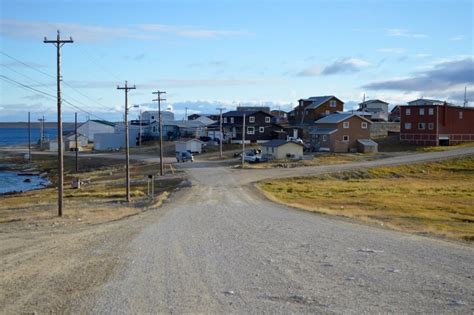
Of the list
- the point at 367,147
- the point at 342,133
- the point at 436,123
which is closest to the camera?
the point at 367,147

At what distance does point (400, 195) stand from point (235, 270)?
3775 centimetres

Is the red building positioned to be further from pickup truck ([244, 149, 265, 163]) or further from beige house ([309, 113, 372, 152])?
pickup truck ([244, 149, 265, 163])

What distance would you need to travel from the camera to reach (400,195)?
4853 centimetres

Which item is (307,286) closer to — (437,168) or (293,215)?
(293,215)

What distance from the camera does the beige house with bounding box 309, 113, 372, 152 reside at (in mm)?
86688

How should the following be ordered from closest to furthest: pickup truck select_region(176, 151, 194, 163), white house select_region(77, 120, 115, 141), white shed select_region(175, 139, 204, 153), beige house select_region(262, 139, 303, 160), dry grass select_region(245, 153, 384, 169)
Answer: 1. dry grass select_region(245, 153, 384, 169)
2. beige house select_region(262, 139, 303, 160)
3. pickup truck select_region(176, 151, 194, 163)
4. white shed select_region(175, 139, 204, 153)
5. white house select_region(77, 120, 115, 141)

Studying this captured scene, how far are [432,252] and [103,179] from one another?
56.1 meters

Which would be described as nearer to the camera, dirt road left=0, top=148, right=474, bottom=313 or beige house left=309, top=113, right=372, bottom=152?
dirt road left=0, top=148, right=474, bottom=313

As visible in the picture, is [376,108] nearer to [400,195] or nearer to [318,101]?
[318,101]

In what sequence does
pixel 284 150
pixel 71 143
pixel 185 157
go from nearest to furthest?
1. pixel 284 150
2. pixel 185 157
3. pixel 71 143

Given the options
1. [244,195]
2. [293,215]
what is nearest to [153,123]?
[244,195]

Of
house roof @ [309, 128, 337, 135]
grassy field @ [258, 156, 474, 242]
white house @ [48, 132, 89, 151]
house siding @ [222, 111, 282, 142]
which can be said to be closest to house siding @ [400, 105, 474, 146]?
house roof @ [309, 128, 337, 135]

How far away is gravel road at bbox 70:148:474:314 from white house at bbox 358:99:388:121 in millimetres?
109615

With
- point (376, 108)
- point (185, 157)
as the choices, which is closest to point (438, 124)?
point (185, 157)
